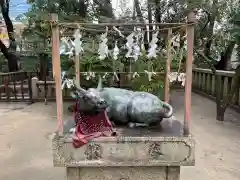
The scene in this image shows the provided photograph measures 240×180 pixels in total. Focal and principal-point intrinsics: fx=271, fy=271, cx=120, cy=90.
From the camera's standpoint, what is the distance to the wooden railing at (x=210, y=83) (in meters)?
6.56

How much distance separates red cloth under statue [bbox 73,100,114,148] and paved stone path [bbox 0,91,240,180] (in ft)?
3.23

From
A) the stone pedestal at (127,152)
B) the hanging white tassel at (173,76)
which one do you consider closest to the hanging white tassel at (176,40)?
the hanging white tassel at (173,76)

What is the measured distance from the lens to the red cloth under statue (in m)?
2.29

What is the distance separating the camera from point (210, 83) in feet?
27.0

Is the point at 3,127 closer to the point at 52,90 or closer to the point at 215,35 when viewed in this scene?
the point at 52,90

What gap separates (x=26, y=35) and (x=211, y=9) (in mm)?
4727

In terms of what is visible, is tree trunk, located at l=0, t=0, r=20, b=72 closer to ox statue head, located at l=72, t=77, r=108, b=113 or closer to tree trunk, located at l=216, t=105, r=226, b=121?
tree trunk, located at l=216, t=105, r=226, b=121

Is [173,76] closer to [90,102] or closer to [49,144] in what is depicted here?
[90,102]

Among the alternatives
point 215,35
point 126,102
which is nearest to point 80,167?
point 126,102

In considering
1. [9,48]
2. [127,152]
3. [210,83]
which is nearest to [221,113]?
[210,83]

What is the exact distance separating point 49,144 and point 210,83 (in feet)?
18.6

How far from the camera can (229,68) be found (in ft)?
29.6

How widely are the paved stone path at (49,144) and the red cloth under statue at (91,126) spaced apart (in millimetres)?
984

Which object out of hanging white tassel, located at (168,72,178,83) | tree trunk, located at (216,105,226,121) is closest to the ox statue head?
hanging white tassel, located at (168,72,178,83)
